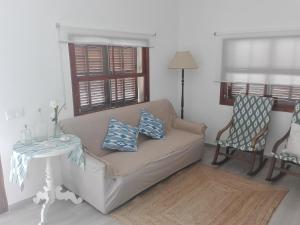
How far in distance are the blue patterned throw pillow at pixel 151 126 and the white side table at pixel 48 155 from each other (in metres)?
1.06

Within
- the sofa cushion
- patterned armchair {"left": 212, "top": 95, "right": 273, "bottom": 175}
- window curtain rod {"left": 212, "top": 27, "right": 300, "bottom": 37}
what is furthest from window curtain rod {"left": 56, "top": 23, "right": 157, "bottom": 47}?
patterned armchair {"left": 212, "top": 95, "right": 273, "bottom": 175}

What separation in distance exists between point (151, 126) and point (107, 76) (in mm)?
890

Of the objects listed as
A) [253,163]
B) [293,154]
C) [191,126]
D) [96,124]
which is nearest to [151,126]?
[191,126]

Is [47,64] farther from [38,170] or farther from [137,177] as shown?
[137,177]

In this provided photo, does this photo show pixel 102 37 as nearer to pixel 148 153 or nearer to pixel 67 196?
pixel 148 153

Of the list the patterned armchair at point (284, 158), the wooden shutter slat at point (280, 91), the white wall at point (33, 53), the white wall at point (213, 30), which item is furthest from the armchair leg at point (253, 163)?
the white wall at point (33, 53)

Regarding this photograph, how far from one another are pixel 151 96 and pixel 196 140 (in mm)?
1056

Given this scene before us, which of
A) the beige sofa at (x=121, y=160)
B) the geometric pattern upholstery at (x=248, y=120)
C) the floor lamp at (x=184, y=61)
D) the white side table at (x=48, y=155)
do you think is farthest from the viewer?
the floor lamp at (x=184, y=61)

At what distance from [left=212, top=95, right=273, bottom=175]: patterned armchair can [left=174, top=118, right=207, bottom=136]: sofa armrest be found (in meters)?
0.25

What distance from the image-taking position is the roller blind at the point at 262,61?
327 centimetres

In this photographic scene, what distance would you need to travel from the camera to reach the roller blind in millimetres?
3274

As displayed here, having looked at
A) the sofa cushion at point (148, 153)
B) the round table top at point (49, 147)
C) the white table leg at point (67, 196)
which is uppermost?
the round table top at point (49, 147)

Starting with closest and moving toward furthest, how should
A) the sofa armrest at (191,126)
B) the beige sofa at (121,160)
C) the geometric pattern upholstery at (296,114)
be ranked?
the beige sofa at (121,160) < the geometric pattern upholstery at (296,114) < the sofa armrest at (191,126)

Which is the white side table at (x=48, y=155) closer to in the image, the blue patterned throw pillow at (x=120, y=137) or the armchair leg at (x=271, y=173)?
the blue patterned throw pillow at (x=120, y=137)
